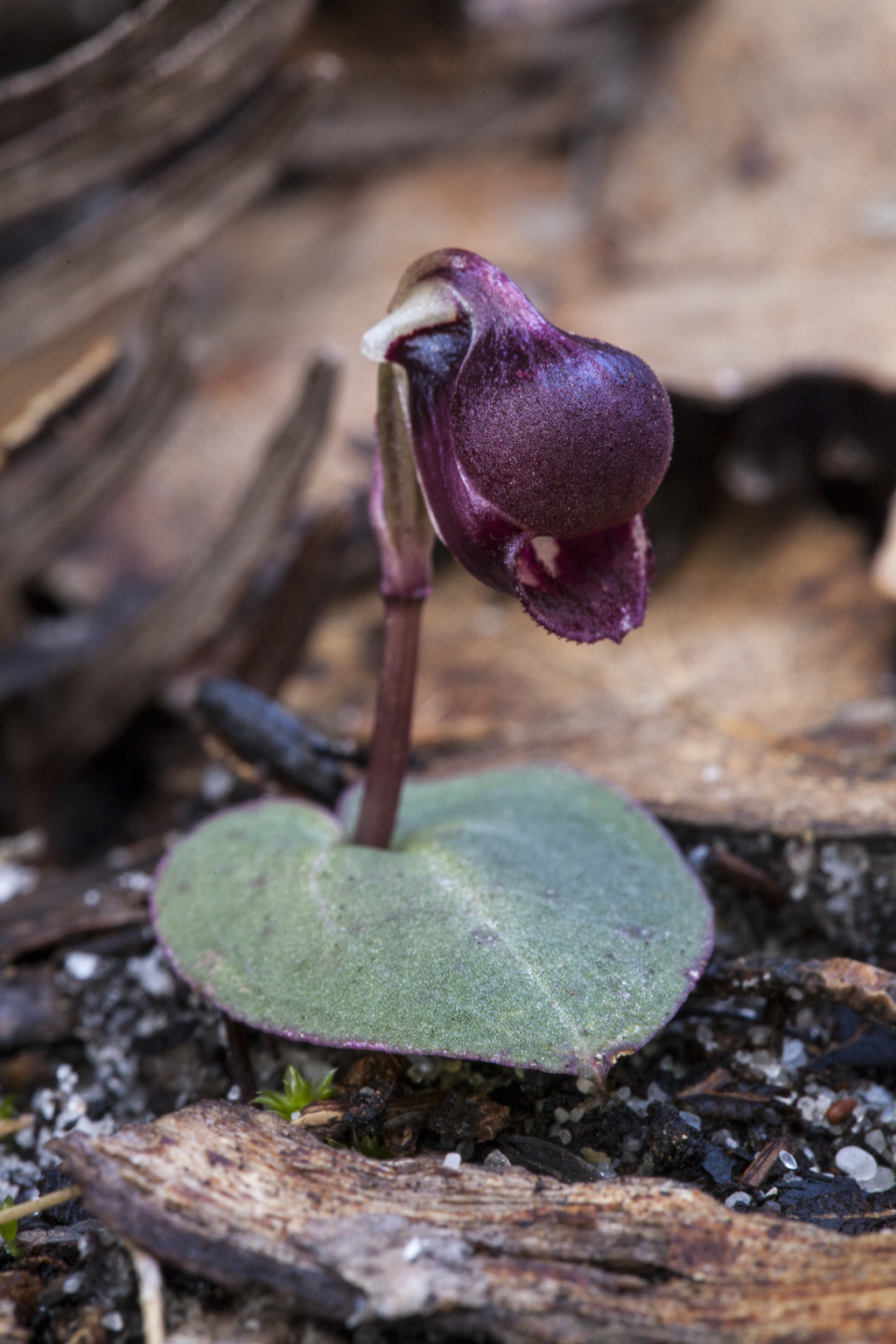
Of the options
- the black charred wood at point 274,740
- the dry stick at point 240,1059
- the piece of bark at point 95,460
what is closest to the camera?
the dry stick at point 240,1059

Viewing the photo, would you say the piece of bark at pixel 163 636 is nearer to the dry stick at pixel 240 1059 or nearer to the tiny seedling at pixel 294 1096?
the dry stick at pixel 240 1059

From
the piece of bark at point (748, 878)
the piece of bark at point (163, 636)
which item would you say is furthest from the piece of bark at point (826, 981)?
the piece of bark at point (163, 636)

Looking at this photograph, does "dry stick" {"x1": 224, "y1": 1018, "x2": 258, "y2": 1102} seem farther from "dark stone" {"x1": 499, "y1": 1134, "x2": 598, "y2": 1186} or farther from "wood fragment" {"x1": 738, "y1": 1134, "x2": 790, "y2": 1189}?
"wood fragment" {"x1": 738, "y1": 1134, "x2": 790, "y2": 1189}

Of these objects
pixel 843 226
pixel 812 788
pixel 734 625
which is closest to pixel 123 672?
pixel 734 625

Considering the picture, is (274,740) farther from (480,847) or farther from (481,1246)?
(481,1246)

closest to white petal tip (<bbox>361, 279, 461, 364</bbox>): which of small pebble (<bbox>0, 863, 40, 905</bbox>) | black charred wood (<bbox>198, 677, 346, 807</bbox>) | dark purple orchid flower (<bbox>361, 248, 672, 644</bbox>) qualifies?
dark purple orchid flower (<bbox>361, 248, 672, 644</bbox>)

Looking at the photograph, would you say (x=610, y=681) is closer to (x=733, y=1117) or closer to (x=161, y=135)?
(x=733, y=1117)

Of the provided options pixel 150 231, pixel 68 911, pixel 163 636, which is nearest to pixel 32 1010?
pixel 68 911
